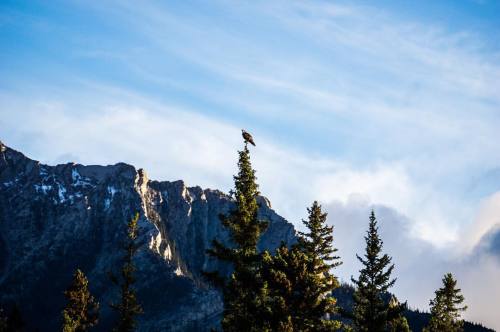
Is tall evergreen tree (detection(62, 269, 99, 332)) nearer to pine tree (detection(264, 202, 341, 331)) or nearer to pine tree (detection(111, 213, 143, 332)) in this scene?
pine tree (detection(111, 213, 143, 332))

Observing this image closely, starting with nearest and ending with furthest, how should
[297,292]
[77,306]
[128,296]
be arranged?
[297,292]
[128,296]
[77,306]

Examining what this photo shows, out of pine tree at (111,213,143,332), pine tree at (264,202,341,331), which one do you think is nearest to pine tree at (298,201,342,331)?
pine tree at (264,202,341,331)

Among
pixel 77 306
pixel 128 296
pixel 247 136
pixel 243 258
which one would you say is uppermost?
pixel 247 136

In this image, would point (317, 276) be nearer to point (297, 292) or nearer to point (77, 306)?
point (297, 292)

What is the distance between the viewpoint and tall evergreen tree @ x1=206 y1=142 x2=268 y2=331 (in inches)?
1411

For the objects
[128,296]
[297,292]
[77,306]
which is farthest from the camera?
Answer: [77,306]

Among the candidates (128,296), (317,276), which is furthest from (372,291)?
(128,296)

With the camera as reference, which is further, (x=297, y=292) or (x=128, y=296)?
(x=128, y=296)

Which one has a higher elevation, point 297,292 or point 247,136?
point 247,136

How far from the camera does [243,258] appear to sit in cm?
3834

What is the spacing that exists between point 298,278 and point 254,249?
5454 mm

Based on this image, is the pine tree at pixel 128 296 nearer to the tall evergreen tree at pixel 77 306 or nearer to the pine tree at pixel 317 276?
the tall evergreen tree at pixel 77 306

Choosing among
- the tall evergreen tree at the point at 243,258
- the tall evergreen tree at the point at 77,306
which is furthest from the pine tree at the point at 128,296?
the tall evergreen tree at the point at 243,258

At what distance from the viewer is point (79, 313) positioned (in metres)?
66.6
